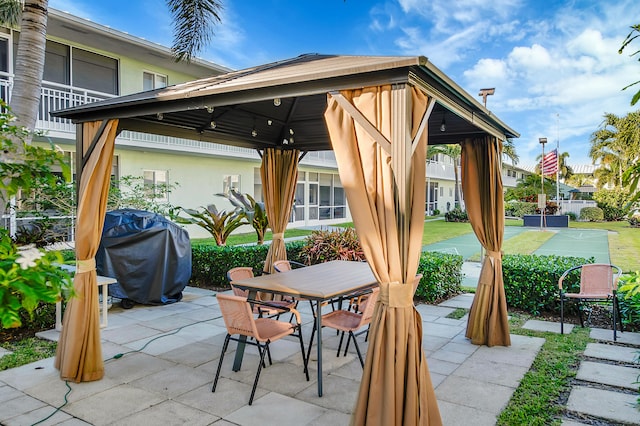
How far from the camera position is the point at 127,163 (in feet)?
42.8

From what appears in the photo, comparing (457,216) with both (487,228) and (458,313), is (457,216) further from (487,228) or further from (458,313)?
(487,228)

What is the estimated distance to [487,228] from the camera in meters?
5.32

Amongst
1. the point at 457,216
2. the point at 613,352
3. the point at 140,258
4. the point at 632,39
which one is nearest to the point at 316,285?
the point at 632,39

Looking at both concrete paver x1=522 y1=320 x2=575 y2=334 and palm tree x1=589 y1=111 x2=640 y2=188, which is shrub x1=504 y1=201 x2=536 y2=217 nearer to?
palm tree x1=589 y1=111 x2=640 y2=188

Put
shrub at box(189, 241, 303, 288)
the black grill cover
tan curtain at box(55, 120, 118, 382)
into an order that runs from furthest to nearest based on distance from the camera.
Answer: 1. shrub at box(189, 241, 303, 288)
2. the black grill cover
3. tan curtain at box(55, 120, 118, 382)

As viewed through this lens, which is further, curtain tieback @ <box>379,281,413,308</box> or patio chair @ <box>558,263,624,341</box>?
patio chair @ <box>558,263,624,341</box>

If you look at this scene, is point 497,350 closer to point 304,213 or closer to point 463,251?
point 463,251

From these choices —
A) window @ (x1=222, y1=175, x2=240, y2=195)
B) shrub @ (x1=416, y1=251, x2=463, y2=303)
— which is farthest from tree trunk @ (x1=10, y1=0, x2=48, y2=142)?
window @ (x1=222, y1=175, x2=240, y2=195)

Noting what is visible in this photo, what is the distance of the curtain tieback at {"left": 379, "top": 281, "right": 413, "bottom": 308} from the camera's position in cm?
298

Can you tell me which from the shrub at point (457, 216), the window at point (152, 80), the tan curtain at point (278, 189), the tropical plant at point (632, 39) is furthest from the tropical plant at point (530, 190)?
the tropical plant at point (632, 39)

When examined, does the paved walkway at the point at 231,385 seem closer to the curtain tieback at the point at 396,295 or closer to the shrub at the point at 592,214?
the curtain tieback at the point at 396,295

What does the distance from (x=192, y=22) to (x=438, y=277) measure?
622 centimetres

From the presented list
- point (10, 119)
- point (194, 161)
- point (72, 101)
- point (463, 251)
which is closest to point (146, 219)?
point (10, 119)

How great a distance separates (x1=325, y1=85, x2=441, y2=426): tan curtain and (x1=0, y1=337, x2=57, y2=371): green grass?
11.9ft
